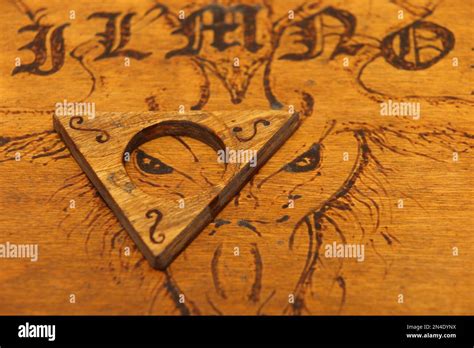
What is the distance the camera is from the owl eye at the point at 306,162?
4.75 feet

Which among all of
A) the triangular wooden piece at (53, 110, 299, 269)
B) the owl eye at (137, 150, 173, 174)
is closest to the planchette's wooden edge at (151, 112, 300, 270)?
the triangular wooden piece at (53, 110, 299, 269)

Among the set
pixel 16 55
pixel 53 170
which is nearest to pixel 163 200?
pixel 53 170

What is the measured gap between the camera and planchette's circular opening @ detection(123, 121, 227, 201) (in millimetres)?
1403

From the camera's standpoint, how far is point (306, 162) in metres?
1.46

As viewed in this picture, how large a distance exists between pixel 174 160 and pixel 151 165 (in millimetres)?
46

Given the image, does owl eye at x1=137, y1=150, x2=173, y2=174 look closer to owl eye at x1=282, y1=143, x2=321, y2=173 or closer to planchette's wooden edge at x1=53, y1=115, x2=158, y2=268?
planchette's wooden edge at x1=53, y1=115, x2=158, y2=268

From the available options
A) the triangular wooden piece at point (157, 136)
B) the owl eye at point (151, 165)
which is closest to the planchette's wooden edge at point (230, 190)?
the triangular wooden piece at point (157, 136)

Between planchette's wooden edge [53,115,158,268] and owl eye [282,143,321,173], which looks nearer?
planchette's wooden edge [53,115,158,268]

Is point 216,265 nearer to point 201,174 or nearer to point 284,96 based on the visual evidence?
point 201,174

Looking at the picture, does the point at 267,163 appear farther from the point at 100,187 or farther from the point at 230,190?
the point at 100,187

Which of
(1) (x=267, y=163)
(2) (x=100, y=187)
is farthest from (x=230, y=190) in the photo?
(2) (x=100, y=187)

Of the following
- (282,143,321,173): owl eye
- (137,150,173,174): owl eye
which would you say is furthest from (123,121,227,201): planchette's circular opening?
(282,143,321,173): owl eye

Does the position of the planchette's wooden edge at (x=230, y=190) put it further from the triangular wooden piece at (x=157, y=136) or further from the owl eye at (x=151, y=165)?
the owl eye at (x=151, y=165)

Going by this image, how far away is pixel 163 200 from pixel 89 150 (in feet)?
0.61
